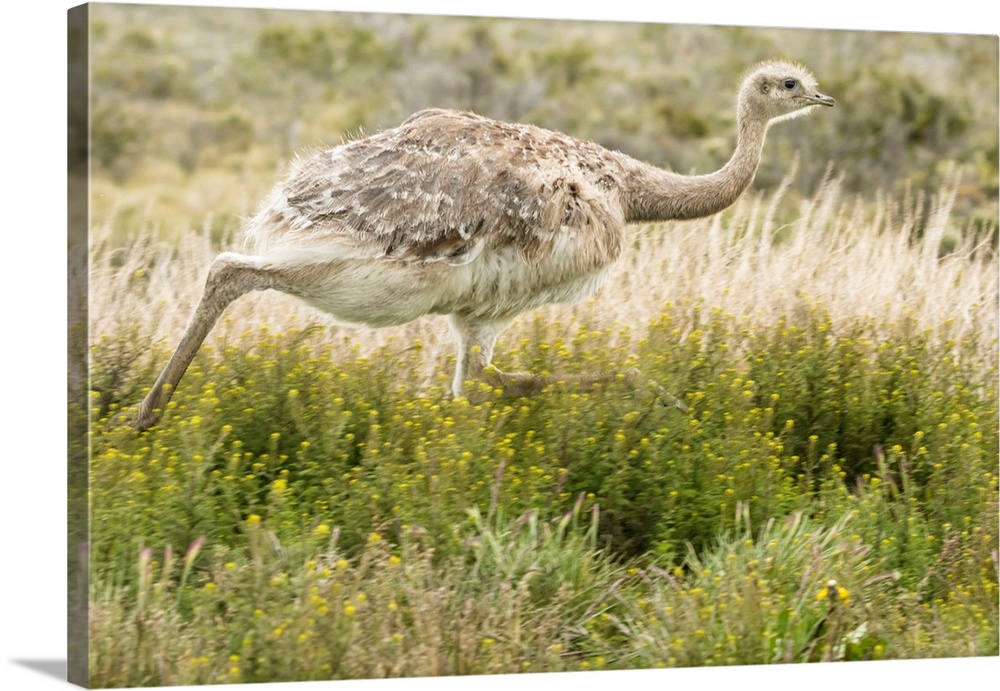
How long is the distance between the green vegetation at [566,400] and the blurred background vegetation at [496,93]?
0.02 m

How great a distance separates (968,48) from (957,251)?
118cm

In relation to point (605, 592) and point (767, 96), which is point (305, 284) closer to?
point (605, 592)

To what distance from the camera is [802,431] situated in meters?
9.77

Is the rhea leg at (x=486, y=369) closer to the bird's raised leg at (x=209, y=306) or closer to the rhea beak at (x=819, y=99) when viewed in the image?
the bird's raised leg at (x=209, y=306)

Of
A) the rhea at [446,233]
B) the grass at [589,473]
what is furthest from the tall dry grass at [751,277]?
the rhea at [446,233]

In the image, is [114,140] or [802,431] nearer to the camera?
[114,140]

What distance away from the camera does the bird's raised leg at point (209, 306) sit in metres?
8.45

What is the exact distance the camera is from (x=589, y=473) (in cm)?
915

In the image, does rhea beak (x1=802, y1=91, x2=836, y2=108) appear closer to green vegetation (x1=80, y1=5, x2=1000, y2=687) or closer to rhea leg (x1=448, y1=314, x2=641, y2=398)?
green vegetation (x1=80, y1=5, x2=1000, y2=687)

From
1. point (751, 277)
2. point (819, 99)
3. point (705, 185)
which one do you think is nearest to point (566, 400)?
point (751, 277)

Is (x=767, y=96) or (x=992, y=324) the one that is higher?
(x=767, y=96)

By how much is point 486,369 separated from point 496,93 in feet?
4.76

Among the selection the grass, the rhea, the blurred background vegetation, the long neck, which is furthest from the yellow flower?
the blurred background vegetation

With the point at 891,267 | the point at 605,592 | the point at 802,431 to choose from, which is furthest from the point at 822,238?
the point at 605,592
